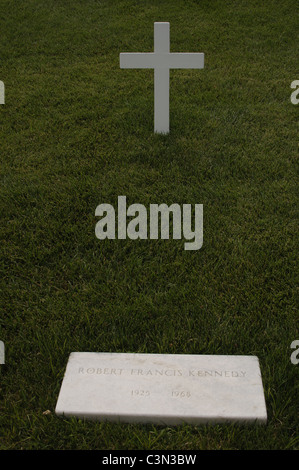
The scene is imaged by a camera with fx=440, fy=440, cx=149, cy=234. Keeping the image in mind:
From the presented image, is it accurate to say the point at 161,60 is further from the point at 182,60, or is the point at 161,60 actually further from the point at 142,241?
the point at 142,241

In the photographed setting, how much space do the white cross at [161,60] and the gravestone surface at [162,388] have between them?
9.11 ft

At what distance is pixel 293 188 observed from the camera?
364cm

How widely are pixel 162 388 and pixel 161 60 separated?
3.15m

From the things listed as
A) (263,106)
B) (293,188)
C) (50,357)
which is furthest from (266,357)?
(263,106)

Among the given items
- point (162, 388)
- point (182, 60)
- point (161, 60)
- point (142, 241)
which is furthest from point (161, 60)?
point (162, 388)

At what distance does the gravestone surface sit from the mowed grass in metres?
0.06

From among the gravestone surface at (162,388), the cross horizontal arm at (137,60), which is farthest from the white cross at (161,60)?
the gravestone surface at (162,388)

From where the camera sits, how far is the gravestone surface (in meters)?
2.00

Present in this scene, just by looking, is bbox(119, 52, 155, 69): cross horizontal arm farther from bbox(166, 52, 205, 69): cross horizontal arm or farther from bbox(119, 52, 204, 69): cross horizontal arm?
Answer: bbox(166, 52, 205, 69): cross horizontal arm

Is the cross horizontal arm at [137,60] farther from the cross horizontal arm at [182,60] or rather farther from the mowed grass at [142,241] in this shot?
the mowed grass at [142,241]

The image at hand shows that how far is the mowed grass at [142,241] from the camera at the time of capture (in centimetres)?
216

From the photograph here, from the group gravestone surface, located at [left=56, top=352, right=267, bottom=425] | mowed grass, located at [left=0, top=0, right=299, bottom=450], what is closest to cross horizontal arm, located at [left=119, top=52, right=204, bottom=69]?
mowed grass, located at [left=0, top=0, right=299, bottom=450]
